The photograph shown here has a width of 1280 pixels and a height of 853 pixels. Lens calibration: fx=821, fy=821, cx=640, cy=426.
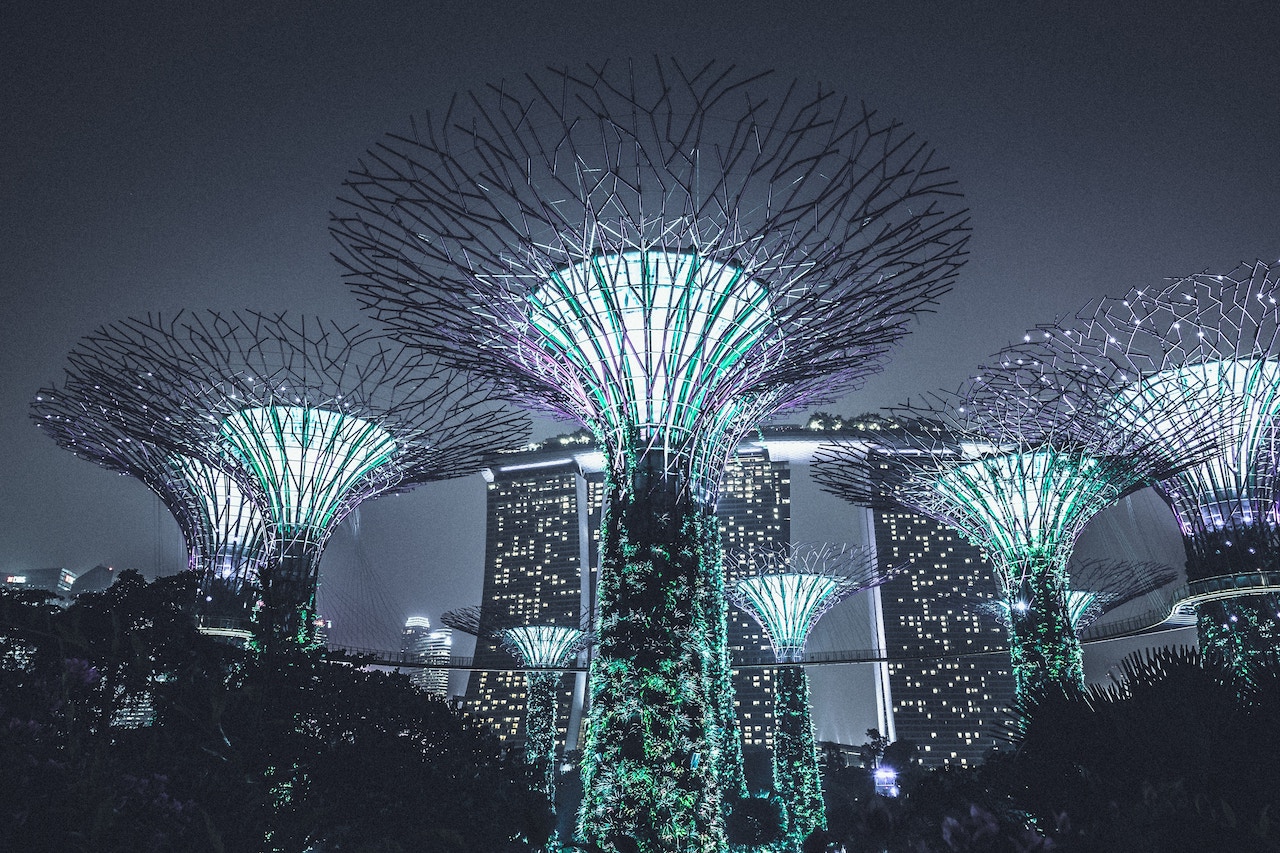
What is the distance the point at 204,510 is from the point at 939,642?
65125 millimetres

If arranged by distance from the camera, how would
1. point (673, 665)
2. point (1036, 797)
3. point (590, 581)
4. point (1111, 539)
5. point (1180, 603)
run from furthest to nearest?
point (590, 581), point (1111, 539), point (1180, 603), point (673, 665), point (1036, 797)

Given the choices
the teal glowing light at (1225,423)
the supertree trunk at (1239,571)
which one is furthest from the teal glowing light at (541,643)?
the teal glowing light at (1225,423)

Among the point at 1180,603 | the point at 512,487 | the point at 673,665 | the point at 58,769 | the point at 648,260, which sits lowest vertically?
the point at 58,769

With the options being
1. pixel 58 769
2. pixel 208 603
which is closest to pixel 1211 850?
pixel 58 769

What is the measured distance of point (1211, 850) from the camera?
5.06 metres

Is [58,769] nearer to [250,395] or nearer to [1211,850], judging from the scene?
[1211,850]

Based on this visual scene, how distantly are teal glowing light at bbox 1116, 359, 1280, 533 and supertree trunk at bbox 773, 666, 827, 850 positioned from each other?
1227 centimetres

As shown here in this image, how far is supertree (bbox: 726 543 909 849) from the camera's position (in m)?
24.6

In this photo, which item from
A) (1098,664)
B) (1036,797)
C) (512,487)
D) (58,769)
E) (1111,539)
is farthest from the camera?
(512,487)

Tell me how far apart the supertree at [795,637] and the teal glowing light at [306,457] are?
14135 mm

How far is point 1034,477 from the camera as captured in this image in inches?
826

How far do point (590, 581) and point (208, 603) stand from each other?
56.6 metres

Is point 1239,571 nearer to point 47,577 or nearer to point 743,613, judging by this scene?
point 743,613

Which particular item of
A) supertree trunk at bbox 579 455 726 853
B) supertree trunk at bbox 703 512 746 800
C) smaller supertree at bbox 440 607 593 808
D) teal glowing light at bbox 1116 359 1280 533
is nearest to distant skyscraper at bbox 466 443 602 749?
smaller supertree at bbox 440 607 593 808
